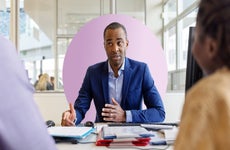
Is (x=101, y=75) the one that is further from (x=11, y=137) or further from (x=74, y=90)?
(x=11, y=137)

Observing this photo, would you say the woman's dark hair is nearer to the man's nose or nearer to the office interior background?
the man's nose

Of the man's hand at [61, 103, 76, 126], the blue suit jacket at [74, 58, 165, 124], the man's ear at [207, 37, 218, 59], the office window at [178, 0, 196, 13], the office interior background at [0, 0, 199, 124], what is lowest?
the man's hand at [61, 103, 76, 126]

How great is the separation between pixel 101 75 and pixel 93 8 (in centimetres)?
292

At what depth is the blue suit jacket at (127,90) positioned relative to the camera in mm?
2422

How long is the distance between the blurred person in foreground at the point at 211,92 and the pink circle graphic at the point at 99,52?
127 inches

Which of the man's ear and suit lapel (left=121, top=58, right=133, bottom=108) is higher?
the man's ear

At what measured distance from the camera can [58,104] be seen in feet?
16.3

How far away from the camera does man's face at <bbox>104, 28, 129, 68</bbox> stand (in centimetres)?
252

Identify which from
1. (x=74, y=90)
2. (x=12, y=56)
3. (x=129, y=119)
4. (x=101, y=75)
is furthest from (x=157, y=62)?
(x=12, y=56)

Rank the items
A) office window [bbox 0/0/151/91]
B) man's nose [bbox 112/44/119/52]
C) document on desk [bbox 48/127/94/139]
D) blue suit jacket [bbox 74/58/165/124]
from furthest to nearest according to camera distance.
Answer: office window [bbox 0/0/151/91]
man's nose [bbox 112/44/119/52]
blue suit jacket [bbox 74/58/165/124]
document on desk [bbox 48/127/94/139]

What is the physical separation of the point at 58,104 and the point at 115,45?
261 centimetres

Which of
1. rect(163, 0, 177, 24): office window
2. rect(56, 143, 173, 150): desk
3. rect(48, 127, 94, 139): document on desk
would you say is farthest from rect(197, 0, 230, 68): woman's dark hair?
rect(163, 0, 177, 24): office window

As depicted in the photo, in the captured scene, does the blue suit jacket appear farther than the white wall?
No

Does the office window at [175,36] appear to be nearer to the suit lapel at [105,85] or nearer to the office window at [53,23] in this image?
the office window at [53,23]
